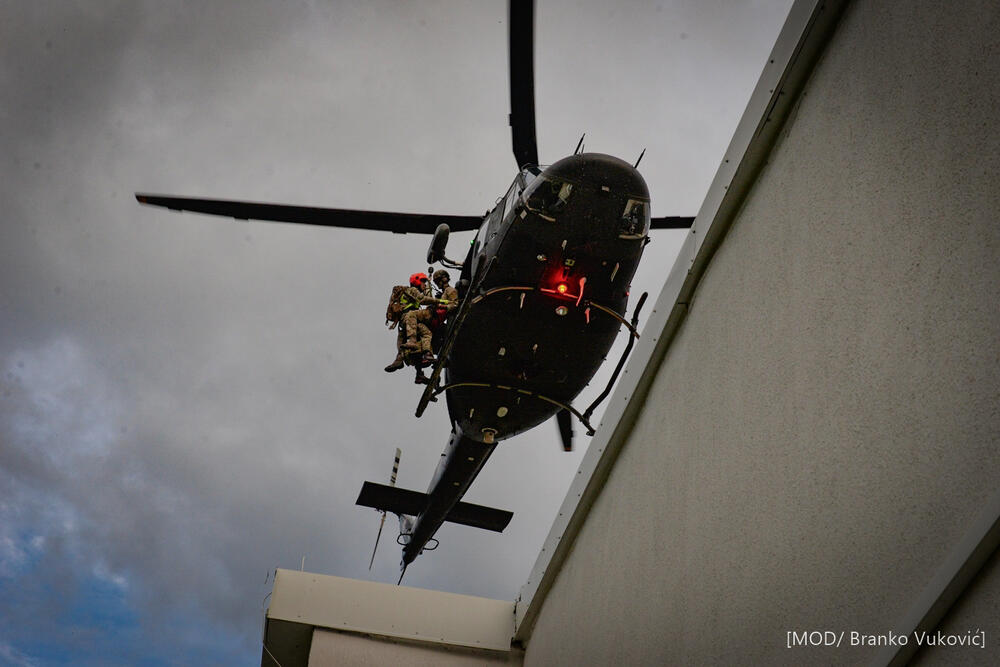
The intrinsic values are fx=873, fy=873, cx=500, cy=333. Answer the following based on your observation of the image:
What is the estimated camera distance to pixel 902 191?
308cm

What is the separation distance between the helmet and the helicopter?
441 millimetres

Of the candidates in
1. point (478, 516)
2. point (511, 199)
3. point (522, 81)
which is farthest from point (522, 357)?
point (478, 516)

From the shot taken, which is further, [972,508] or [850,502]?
[850,502]

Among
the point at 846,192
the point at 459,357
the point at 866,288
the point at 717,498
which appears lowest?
the point at 717,498

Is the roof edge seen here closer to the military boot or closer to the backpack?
the military boot

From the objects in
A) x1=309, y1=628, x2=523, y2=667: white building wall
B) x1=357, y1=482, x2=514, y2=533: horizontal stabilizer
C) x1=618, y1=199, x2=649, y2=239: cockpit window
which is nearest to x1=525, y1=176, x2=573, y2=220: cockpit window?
x1=618, y1=199, x2=649, y2=239: cockpit window

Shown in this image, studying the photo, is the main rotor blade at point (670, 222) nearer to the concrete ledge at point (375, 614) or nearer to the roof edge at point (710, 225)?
the roof edge at point (710, 225)

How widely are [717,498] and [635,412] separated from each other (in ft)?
4.75

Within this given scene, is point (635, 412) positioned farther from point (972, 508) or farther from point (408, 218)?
point (408, 218)

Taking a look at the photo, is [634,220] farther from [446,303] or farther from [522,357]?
[446,303]

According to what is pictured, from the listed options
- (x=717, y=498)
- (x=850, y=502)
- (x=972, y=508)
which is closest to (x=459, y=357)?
(x=717, y=498)

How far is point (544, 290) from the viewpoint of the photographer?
7477 millimetres

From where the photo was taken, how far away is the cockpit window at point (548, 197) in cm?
702

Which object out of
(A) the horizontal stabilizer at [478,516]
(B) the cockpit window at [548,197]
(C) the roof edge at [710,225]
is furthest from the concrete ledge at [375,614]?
(B) the cockpit window at [548,197]
